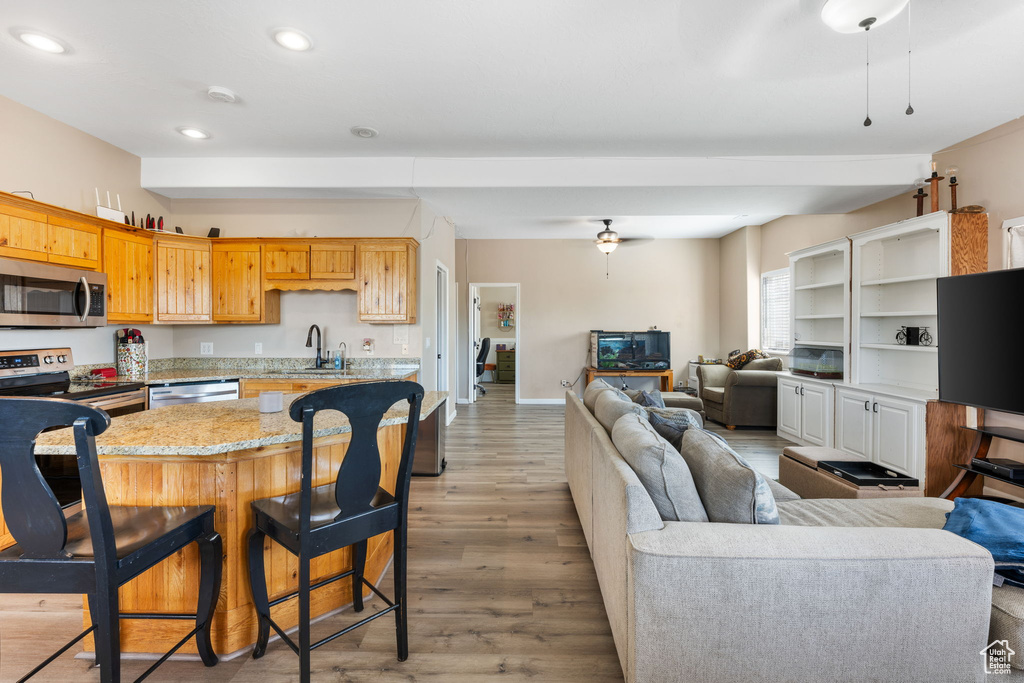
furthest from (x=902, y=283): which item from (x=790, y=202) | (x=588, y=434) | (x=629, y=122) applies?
(x=588, y=434)

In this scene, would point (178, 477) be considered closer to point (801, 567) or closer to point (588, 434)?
point (588, 434)

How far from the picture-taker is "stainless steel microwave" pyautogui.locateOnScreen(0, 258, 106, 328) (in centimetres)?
260

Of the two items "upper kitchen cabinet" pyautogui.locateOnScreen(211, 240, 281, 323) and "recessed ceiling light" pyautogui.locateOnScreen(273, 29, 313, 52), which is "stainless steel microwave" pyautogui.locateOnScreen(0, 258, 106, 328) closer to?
"upper kitchen cabinet" pyautogui.locateOnScreen(211, 240, 281, 323)

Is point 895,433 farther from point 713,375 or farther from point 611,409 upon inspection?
point 611,409

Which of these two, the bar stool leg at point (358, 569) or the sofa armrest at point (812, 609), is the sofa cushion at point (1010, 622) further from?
the bar stool leg at point (358, 569)

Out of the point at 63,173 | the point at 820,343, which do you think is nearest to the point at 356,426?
the point at 63,173

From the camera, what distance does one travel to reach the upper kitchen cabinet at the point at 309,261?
160 inches

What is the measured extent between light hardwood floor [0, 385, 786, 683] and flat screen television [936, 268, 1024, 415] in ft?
7.04

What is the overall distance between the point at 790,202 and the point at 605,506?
386cm

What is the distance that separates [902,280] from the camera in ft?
12.0

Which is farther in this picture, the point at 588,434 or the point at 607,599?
the point at 588,434

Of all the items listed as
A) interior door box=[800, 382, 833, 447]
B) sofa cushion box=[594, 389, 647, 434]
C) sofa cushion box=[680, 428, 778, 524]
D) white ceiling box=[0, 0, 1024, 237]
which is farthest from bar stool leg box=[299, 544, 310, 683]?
interior door box=[800, 382, 833, 447]

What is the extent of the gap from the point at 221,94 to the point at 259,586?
274cm

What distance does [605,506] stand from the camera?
1763 millimetres
